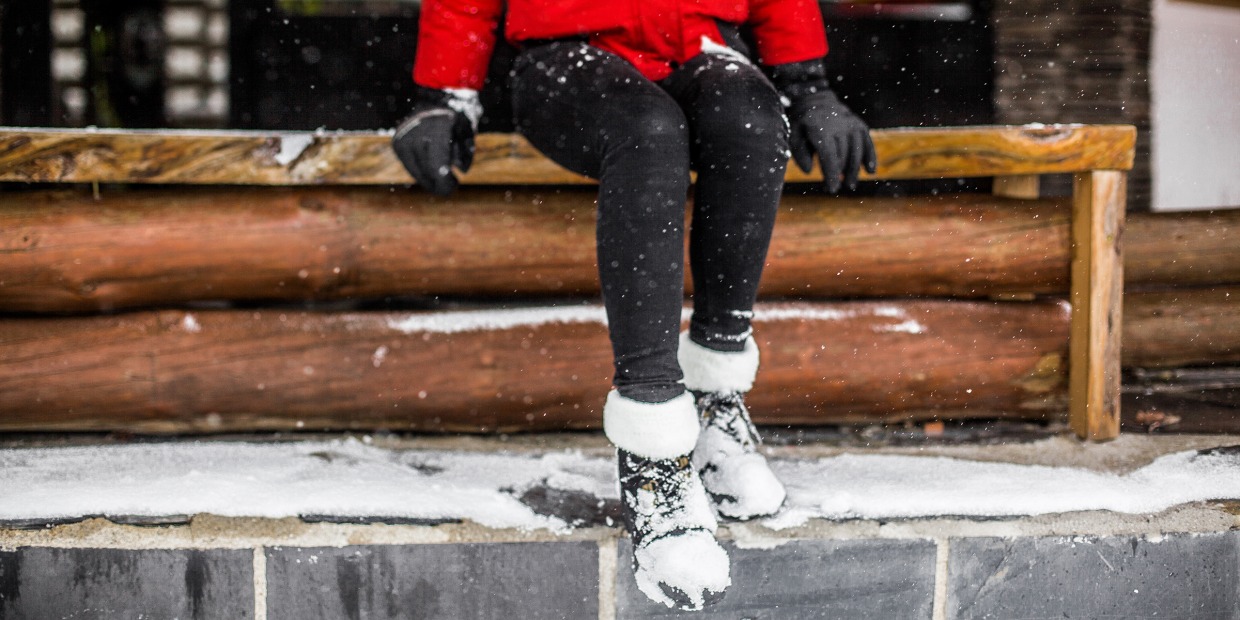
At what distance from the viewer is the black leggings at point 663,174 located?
125 centimetres

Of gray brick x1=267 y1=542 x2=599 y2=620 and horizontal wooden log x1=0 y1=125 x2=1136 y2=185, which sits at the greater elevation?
horizontal wooden log x1=0 y1=125 x2=1136 y2=185

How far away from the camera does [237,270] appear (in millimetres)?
1942

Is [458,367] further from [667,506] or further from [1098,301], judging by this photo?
[1098,301]

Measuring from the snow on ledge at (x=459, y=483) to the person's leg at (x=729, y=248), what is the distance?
127 mm

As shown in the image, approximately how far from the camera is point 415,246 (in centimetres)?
196

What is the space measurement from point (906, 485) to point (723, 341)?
0.50 metres

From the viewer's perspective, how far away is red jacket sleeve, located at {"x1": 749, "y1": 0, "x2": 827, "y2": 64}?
Result: 161 centimetres

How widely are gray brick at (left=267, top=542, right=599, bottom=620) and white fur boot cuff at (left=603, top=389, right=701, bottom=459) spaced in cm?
27

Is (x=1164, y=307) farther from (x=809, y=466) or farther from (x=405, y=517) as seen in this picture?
(x=405, y=517)

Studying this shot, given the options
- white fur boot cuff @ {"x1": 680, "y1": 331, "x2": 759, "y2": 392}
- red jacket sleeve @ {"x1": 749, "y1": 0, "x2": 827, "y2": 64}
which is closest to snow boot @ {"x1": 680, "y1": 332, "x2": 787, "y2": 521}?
white fur boot cuff @ {"x1": 680, "y1": 331, "x2": 759, "y2": 392}

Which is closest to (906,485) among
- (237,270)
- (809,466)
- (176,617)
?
(809,466)

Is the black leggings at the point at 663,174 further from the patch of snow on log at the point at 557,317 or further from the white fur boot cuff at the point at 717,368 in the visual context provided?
the patch of snow on log at the point at 557,317

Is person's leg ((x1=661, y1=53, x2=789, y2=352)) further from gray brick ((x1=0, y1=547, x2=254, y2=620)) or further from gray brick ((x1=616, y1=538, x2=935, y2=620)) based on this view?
gray brick ((x1=0, y1=547, x2=254, y2=620))

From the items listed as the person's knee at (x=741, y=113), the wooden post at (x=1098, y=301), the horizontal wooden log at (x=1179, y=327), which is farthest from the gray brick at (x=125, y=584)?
the horizontal wooden log at (x=1179, y=327)
